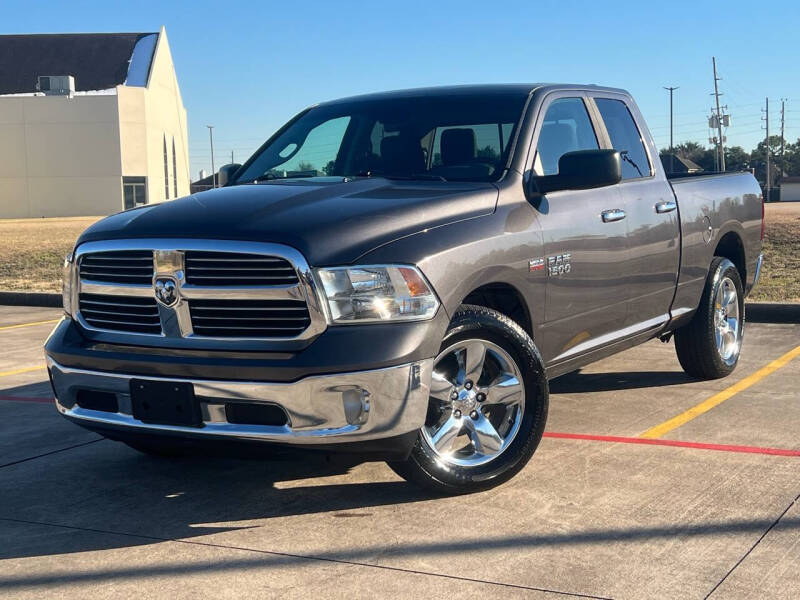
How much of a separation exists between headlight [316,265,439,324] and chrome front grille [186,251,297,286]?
159mm

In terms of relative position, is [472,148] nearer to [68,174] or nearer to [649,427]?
[649,427]

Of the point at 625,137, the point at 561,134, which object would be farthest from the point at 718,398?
the point at 561,134

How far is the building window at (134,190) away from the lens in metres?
68.4

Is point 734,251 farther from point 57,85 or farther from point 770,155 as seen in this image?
point 770,155

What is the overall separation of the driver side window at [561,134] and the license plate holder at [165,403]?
2.22 m

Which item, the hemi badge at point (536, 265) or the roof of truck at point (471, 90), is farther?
the roof of truck at point (471, 90)

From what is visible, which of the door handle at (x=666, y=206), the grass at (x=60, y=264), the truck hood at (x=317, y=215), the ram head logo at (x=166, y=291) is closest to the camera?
the truck hood at (x=317, y=215)

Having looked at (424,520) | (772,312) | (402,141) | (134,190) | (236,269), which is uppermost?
(134,190)

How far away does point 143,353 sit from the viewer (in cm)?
443

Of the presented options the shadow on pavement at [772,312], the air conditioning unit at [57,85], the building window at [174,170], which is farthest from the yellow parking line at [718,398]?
the building window at [174,170]

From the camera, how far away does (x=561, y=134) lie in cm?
582

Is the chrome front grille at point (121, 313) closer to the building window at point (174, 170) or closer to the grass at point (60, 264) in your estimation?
the grass at point (60, 264)

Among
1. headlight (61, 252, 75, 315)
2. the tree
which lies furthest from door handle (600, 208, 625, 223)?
the tree

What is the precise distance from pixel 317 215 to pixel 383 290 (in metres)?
0.47
